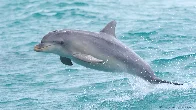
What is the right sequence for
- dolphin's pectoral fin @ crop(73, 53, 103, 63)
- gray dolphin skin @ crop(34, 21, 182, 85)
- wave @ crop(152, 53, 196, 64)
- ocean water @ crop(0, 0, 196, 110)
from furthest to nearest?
wave @ crop(152, 53, 196, 64) < ocean water @ crop(0, 0, 196, 110) < gray dolphin skin @ crop(34, 21, 182, 85) < dolphin's pectoral fin @ crop(73, 53, 103, 63)

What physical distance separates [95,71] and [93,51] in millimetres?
3683

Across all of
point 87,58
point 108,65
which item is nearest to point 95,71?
point 108,65

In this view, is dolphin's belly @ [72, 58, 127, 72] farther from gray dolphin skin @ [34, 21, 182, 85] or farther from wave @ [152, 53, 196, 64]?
wave @ [152, 53, 196, 64]

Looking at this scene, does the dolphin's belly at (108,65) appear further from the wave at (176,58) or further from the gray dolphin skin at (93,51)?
the wave at (176,58)

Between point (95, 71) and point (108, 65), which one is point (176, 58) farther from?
point (108, 65)

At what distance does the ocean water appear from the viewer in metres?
10.5

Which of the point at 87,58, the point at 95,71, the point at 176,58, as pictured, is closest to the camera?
the point at 87,58

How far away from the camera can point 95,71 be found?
13.1m

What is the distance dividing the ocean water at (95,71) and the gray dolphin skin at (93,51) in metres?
0.73

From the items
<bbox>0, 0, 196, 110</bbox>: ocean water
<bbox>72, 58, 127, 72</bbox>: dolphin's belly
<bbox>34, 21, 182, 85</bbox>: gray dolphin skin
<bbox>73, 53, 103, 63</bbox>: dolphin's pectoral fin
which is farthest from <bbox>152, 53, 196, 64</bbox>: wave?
<bbox>73, 53, 103, 63</bbox>: dolphin's pectoral fin

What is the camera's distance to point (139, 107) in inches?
390

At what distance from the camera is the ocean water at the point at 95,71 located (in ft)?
34.4

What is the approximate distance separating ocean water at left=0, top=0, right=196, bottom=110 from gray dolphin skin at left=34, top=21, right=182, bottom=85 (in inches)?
28.6

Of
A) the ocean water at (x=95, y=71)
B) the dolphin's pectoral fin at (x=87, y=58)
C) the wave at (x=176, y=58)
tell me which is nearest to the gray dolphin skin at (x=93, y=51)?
the dolphin's pectoral fin at (x=87, y=58)
